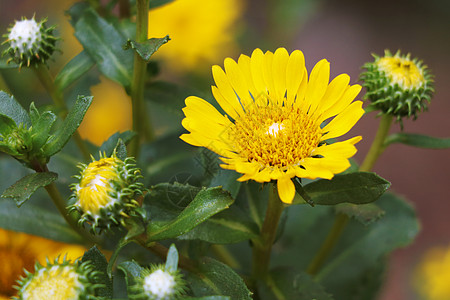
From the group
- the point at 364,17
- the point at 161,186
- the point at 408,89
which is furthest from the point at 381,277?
the point at 364,17

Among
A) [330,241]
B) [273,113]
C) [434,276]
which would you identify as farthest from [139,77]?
[434,276]

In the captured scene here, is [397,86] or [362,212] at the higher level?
[397,86]

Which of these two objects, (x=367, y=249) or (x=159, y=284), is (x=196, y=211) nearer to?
(x=159, y=284)

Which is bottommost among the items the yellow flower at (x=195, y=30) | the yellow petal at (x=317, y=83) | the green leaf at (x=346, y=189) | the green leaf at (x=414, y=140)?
the green leaf at (x=346, y=189)

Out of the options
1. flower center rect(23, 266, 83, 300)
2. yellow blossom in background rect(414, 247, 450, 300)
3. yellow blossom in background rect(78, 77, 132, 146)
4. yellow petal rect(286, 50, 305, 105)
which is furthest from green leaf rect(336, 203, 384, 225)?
yellow blossom in background rect(414, 247, 450, 300)

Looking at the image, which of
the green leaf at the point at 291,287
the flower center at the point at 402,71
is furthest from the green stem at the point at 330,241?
the flower center at the point at 402,71

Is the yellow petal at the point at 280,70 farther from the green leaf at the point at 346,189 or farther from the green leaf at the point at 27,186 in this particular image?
the green leaf at the point at 27,186
